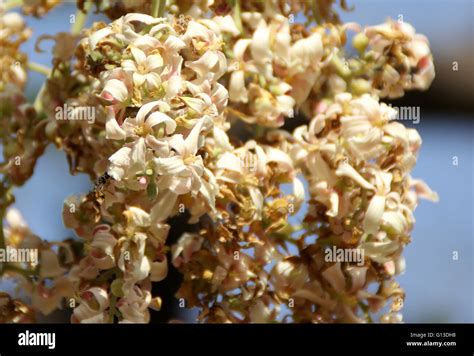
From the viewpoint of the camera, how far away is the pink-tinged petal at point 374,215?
97 cm

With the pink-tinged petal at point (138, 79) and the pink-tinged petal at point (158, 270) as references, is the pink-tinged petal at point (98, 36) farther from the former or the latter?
the pink-tinged petal at point (158, 270)

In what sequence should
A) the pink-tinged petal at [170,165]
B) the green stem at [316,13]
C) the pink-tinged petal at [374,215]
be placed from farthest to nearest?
Answer: the green stem at [316,13]
the pink-tinged petal at [374,215]
the pink-tinged petal at [170,165]

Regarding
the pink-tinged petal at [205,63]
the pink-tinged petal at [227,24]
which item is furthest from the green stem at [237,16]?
the pink-tinged petal at [205,63]

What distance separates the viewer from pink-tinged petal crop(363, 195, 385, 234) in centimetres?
97

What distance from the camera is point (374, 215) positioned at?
0.97 metres

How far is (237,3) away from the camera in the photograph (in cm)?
103

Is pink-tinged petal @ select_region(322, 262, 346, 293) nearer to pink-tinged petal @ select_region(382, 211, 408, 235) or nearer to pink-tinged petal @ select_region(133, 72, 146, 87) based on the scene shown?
pink-tinged petal @ select_region(382, 211, 408, 235)

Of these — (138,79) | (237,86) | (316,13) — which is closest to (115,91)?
(138,79)

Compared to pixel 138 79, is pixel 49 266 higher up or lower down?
lower down

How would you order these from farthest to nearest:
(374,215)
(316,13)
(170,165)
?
(316,13), (374,215), (170,165)

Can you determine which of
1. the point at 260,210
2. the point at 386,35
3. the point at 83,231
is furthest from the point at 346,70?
the point at 83,231

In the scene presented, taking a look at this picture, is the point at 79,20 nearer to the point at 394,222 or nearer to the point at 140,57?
the point at 140,57
